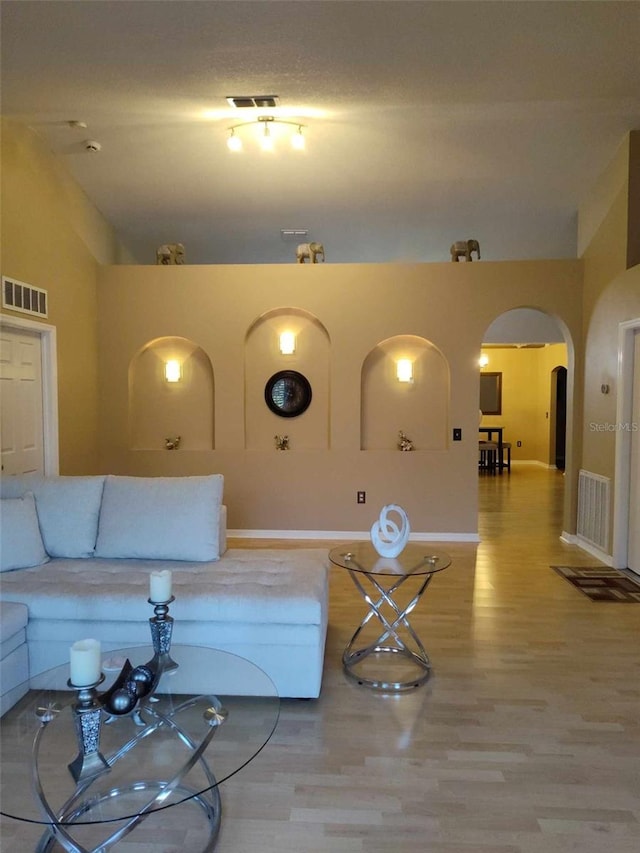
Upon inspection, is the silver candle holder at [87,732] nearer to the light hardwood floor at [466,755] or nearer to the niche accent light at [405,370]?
the light hardwood floor at [466,755]

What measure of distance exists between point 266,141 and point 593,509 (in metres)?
4.26

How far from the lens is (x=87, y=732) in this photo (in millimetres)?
1723

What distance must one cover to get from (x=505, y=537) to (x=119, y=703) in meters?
4.77

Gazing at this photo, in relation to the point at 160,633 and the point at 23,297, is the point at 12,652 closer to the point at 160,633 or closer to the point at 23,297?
the point at 160,633

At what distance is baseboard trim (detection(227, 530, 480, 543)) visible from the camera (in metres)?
5.67

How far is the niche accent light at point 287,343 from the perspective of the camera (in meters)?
5.81

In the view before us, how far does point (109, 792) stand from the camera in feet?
6.19

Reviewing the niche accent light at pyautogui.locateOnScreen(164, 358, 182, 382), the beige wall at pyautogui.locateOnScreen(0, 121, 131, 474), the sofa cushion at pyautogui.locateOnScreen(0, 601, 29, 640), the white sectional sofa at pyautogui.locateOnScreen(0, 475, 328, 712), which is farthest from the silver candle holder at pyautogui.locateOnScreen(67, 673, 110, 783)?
the niche accent light at pyautogui.locateOnScreen(164, 358, 182, 382)

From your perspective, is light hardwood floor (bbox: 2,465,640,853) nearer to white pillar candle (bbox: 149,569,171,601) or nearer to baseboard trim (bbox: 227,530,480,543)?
white pillar candle (bbox: 149,569,171,601)

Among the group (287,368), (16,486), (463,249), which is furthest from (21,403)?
(463,249)

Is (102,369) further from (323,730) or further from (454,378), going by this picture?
(323,730)

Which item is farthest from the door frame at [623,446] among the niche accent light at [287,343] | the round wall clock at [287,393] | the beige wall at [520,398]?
the beige wall at [520,398]

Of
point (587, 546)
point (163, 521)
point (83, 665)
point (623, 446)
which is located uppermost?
point (623, 446)

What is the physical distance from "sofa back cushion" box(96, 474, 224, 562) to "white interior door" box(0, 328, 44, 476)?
150cm
